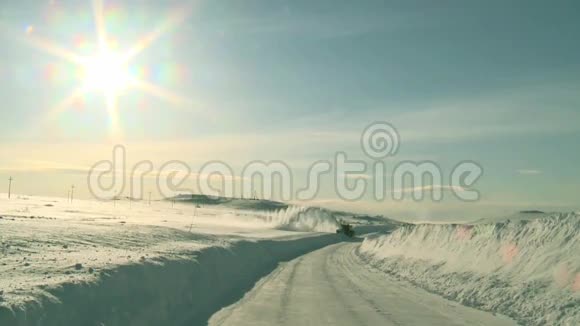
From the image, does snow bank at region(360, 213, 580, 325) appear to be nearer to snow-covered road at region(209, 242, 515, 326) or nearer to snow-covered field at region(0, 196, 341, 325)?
snow-covered road at region(209, 242, 515, 326)

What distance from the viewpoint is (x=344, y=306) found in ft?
47.3

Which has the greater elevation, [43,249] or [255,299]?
[43,249]

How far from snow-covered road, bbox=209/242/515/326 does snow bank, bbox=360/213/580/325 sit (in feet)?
2.69

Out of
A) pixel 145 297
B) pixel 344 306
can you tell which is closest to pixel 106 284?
pixel 145 297

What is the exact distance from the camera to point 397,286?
64.7ft

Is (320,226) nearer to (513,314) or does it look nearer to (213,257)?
(213,257)

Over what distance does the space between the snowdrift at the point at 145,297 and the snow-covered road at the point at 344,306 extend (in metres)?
0.96

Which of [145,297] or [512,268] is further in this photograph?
[512,268]

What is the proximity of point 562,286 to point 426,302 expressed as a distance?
3873 mm

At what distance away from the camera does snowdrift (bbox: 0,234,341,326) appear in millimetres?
9258

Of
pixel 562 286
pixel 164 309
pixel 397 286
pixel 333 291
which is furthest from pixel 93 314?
pixel 397 286

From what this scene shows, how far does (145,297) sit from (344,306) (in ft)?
17.8

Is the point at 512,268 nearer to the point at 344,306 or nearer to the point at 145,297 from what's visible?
the point at 344,306

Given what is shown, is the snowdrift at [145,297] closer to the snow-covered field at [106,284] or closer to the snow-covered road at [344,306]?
the snow-covered field at [106,284]
